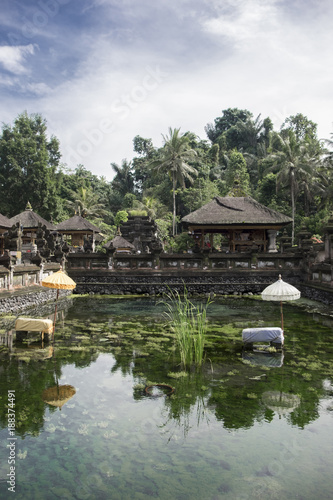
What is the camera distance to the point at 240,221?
2539cm

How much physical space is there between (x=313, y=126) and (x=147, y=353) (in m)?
54.9

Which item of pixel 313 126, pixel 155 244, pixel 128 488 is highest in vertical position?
pixel 313 126

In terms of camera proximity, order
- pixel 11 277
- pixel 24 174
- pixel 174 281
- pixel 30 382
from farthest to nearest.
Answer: pixel 24 174 < pixel 174 281 < pixel 11 277 < pixel 30 382

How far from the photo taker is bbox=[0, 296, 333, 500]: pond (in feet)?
14.1

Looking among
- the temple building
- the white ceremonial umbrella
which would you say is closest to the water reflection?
the white ceremonial umbrella

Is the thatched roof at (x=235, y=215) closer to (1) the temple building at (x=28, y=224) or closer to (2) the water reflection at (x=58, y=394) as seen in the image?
(1) the temple building at (x=28, y=224)

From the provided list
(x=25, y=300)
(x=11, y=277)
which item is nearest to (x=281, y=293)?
(x=11, y=277)

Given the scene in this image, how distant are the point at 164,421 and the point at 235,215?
21.4m

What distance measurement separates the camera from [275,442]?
519cm

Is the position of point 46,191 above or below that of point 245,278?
above

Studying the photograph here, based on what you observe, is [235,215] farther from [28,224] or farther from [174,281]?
[28,224]

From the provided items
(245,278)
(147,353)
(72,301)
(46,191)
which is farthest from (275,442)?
(46,191)

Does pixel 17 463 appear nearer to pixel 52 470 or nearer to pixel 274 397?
pixel 52 470

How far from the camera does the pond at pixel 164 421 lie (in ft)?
14.1
